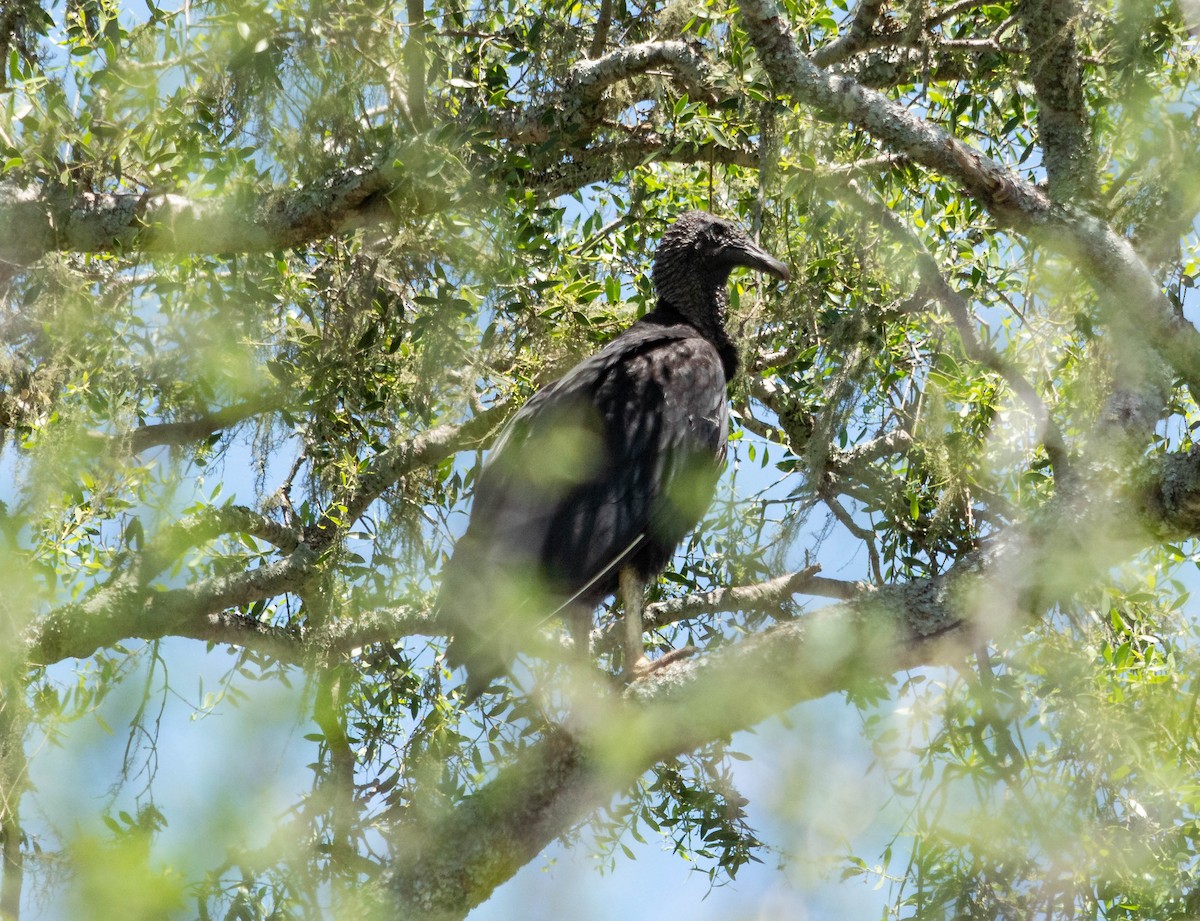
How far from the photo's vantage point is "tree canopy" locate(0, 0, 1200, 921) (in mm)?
2531

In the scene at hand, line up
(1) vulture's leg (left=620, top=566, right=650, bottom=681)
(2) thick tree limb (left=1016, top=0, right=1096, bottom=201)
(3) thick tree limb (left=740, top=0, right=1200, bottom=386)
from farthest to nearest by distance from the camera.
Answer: (1) vulture's leg (left=620, top=566, right=650, bottom=681)
(2) thick tree limb (left=1016, top=0, right=1096, bottom=201)
(3) thick tree limb (left=740, top=0, right=1200, bottom=386)

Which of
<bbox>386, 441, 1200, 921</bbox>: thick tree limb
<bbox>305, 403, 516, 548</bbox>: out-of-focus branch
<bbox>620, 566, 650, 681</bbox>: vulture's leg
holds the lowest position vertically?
<bbox>386, 441, 1200, 921</bbox>: thick tree limb

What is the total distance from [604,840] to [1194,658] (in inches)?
75.6

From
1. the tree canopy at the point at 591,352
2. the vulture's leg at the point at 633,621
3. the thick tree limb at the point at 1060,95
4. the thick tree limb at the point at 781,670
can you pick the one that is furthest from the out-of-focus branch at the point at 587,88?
the thick tree limb at the point at 781,670

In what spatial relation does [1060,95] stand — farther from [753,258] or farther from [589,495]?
[589,495]

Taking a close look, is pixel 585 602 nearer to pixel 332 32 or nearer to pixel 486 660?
pixel 486 660

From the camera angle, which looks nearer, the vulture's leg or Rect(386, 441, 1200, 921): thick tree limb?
Rect(386, 441, 1200, 921): thick tree limb

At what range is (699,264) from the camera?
4.16 meters

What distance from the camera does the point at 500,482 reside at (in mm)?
3406

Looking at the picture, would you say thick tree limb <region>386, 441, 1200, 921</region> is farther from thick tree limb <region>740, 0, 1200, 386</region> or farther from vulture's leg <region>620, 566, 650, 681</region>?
vulture's leg <region>620, 566, 650, 681</region>

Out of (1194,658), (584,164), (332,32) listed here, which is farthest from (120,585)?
(1194,658)

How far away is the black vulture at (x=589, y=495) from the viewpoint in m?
3.15

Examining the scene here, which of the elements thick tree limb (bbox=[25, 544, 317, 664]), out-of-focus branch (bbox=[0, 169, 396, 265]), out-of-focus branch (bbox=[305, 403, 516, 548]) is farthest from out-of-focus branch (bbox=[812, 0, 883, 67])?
thick tree limb (bbox=[25, 544, 317, 664])

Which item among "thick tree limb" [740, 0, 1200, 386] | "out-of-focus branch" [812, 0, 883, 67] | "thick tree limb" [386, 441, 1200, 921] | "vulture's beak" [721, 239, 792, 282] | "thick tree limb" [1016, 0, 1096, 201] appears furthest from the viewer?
"vulture's beak" [721, 239, 792, 282]
